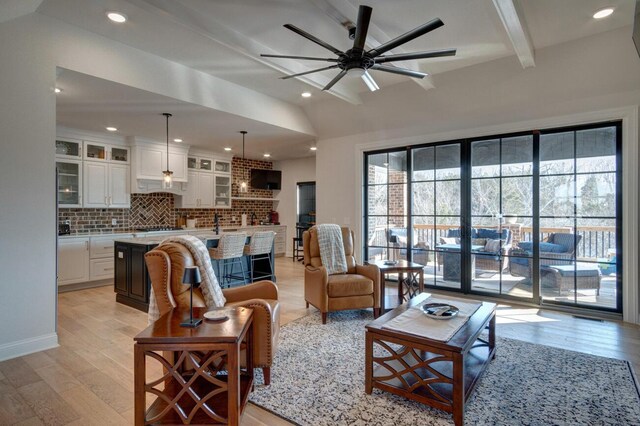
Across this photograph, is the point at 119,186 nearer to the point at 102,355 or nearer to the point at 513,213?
the point at 102,355

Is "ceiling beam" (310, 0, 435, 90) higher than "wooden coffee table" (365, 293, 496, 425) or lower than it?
higher

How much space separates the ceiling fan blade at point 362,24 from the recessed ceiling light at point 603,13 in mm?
2317

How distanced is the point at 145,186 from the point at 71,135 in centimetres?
138

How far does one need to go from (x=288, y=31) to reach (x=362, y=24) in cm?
121

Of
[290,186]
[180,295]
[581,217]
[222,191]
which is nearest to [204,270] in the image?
[180,295]

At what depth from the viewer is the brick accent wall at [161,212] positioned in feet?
19.1

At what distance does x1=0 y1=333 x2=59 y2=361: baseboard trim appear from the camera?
2865mm

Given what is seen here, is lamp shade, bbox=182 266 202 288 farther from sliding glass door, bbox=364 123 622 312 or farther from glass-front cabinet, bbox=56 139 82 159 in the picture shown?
glass-front cabinet, bbox=56 139 82 159

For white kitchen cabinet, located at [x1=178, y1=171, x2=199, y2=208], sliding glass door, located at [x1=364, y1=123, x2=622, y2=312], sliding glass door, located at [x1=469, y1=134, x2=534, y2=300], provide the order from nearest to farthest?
1. sliding glass door, located at [x1=364, y1=123, x2=622, y2=312]
2. sliding glass door, located at [x1=469, y1=134, x2=534, y2=300]
3. white kitchen cabinet, located at [x1=178, y1=171, x2=199, y2=208]

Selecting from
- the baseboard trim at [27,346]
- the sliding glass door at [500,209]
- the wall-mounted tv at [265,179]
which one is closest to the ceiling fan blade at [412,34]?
the sliding glass door at [500,209]

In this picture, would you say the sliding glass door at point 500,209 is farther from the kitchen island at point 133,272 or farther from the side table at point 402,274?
the kitchen island at point 133,272

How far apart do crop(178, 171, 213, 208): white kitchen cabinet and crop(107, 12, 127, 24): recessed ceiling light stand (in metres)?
4.27

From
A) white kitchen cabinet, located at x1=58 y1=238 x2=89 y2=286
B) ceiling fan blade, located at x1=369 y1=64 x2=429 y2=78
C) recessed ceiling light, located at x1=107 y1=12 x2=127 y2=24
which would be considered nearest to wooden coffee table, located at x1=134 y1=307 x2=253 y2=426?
ceiling fan blade, located at x1=369 y1=64 x2=429 y2=78

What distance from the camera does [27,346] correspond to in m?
2.97
